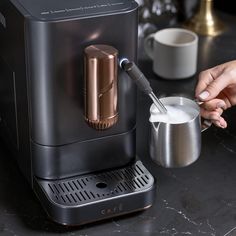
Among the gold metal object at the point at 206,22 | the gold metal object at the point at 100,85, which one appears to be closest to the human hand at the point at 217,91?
the gold metal object at the point at 100,85

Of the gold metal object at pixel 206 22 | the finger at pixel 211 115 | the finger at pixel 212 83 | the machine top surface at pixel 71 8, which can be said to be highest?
the machine top surface at pixel 71 8

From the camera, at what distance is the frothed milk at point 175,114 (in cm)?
101

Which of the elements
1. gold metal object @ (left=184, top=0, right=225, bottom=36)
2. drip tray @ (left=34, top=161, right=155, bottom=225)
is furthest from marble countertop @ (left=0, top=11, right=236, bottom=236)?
gold metal object @ (left=184, top=0, right=225, bottom=36)

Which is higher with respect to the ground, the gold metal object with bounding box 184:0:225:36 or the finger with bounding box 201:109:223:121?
the finger with bounding box 201:109:223:121

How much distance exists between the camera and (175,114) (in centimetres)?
104

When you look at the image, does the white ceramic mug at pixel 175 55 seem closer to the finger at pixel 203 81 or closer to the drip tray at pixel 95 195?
the finger at pixel 203 81

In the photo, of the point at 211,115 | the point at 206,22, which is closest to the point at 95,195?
the point at 211,115

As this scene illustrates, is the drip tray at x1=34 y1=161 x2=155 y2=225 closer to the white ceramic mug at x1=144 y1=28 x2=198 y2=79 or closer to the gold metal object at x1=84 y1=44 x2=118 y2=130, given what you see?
the gold metal object at x1=84 y1=44 x2=118 y2=130

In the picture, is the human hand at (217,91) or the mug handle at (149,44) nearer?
the human hand at (217,91)

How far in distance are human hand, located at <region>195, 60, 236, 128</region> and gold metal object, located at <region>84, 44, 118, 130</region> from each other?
240mm

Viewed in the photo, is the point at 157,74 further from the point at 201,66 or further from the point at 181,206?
the point at 181,206

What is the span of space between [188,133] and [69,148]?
17 centimetres

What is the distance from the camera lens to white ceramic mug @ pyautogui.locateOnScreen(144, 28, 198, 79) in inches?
55.0

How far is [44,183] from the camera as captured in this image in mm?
1026
